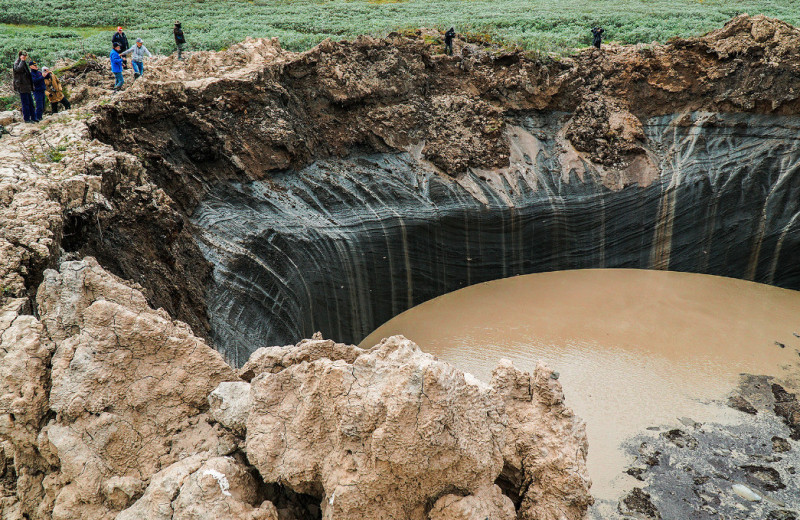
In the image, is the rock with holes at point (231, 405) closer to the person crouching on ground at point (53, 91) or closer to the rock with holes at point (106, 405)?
the rock with holes at point (106, 405)

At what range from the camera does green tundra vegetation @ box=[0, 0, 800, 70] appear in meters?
18.9

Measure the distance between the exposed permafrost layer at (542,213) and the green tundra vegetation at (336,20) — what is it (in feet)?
13.4

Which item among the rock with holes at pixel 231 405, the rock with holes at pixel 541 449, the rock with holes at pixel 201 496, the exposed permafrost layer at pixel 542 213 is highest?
the rock with holes at pixel 231 405

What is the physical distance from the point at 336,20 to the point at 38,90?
14782 millimetres

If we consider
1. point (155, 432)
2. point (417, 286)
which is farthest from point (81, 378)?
point (417, 286)

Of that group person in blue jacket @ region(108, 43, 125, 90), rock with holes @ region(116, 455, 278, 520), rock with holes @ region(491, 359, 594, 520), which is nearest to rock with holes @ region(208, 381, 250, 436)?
rock with holes @ region(116, 455, 278, 520)

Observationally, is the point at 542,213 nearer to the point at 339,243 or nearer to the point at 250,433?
the point at 339,243

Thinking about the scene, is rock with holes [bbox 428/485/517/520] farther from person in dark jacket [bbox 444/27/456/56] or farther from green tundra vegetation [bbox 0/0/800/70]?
green tundra vegetation [bbox 0/0/800/70]

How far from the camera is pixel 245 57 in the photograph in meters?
14.0

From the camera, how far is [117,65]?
494 inches

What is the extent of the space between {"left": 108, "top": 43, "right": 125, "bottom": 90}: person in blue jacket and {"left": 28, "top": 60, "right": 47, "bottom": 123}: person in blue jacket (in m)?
1.64

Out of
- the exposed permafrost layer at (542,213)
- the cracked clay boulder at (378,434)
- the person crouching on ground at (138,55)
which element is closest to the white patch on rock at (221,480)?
the cracked clay boulder at (378,434)

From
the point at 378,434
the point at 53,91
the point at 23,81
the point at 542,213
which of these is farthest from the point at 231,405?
the point at 542,213

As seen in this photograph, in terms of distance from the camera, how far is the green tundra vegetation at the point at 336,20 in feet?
61.9
